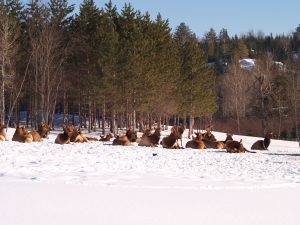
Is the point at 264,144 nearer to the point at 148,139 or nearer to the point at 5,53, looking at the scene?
the point at 148,139

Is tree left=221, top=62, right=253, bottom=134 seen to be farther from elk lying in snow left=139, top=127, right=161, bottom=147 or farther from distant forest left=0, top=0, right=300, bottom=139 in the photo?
elk lying in snow left=139, top=127, right=161, bottom=147

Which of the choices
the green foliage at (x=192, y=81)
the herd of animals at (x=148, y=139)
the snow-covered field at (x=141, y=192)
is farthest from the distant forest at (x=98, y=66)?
the snow-covered field at (x=141, y=192)

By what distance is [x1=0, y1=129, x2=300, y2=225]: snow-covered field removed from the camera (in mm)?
6207

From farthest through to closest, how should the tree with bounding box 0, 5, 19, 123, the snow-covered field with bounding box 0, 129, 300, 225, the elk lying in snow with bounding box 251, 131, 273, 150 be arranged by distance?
the tree with bounding box 0, 5, 19, 123
the elk lying in snow with bounding box 251, 131, 273, 150
the snow-covered field with bounding box 0, 129, 300, 225

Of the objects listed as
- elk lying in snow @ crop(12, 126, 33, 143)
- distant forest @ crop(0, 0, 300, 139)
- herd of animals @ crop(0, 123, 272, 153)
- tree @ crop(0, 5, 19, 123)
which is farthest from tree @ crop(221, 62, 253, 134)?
elk lying in snow @ crop(12, 126, 33, 143)

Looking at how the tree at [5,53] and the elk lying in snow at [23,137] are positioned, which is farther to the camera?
the tree at [5,53]

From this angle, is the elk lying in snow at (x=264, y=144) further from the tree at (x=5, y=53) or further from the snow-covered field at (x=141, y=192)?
the tree at (x=5, y=53)

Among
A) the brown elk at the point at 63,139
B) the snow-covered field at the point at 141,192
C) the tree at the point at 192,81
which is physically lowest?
the snow-covered field at the point at 141,192

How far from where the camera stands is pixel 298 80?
220 ft

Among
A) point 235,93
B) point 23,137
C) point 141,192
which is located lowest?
point 141,192

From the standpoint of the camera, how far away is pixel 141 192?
8070 mm

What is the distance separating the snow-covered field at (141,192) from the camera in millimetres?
6207

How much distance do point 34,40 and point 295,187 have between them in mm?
33238

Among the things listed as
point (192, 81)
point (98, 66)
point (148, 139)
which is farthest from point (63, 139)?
point (192, 81)
